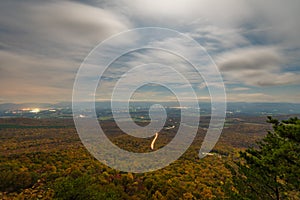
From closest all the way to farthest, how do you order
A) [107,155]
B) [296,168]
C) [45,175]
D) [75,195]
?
[296,168]
[75,195]
[45,175]
[107,155]

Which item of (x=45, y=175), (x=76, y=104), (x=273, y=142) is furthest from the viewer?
(x=45, y=175)

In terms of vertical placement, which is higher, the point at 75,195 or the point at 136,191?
the point at 75,195

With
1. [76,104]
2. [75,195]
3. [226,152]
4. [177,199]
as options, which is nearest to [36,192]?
[75,195]

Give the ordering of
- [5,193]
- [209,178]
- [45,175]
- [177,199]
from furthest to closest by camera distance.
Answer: [209,178] → [45,175] → [177,199] → [5,193]

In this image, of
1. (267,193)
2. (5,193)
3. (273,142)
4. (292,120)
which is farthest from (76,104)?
(5,193)

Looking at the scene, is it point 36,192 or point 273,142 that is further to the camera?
point 36,192

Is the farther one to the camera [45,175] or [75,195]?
[45,175]

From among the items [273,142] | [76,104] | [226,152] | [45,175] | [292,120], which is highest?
[76,104]

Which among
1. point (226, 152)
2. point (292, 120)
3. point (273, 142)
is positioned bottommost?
point (226, 152)

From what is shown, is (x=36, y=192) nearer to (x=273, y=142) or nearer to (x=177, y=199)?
(x=177, y=199)

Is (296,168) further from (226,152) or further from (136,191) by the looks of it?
(226,152)
